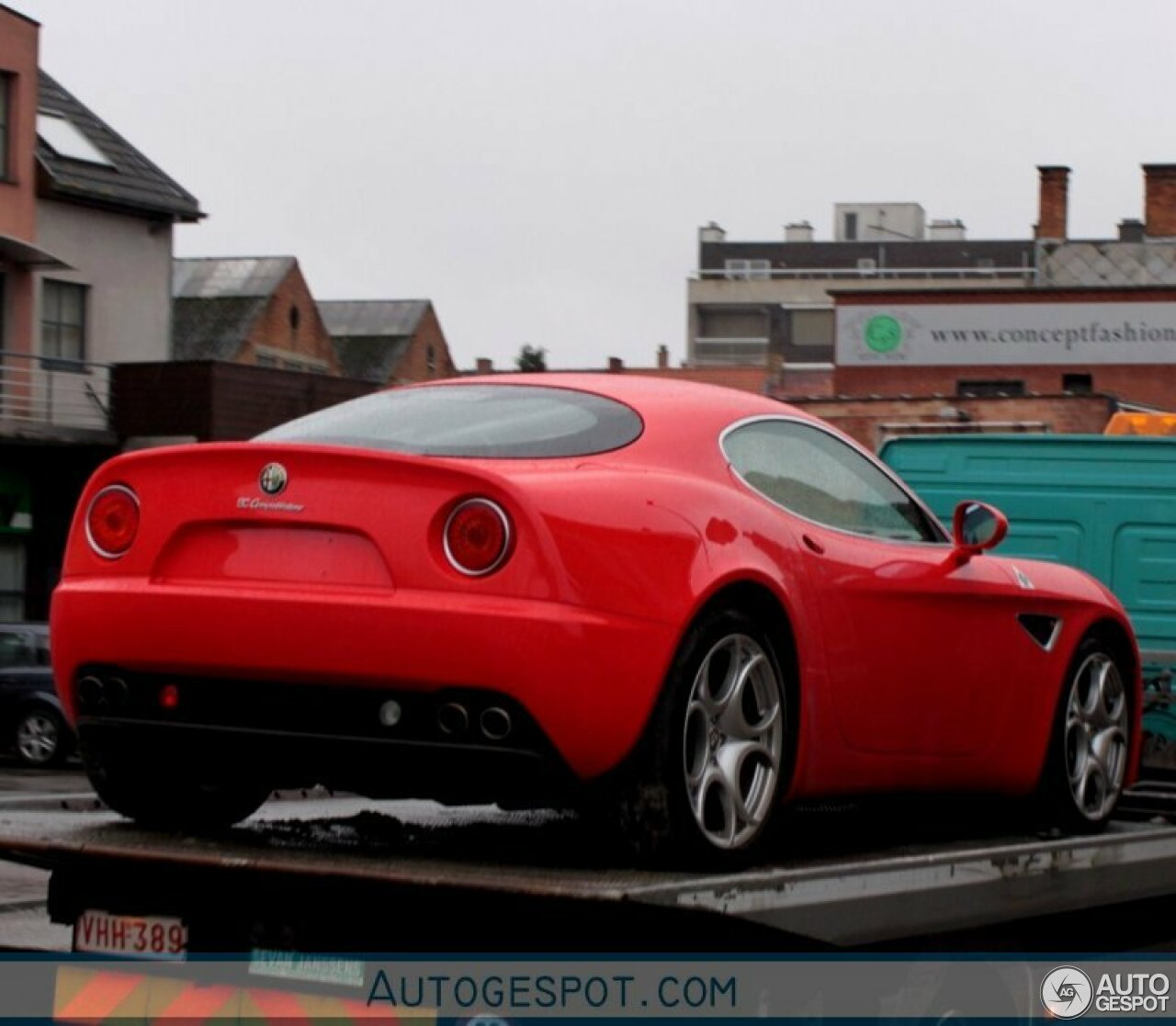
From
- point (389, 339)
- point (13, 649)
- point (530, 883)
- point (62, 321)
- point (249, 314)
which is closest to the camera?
Result: point (530, 883)

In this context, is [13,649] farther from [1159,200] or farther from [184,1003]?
[1159,200]

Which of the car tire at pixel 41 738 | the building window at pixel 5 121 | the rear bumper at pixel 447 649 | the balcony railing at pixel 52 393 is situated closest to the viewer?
the rear bumper at pixel 447 649

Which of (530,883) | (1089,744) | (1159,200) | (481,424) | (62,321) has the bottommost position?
(1089,744)

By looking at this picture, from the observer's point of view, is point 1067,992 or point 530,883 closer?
point 530,883

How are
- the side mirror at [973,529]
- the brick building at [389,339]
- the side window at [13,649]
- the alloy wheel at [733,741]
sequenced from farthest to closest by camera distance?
1. the brick building at [389,339]
2. the side window at [13,649]
3. the side mirror at [973,529]
4. the alloy wheel at [733,741]

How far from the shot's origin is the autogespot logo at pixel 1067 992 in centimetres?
634

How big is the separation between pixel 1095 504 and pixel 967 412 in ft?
128

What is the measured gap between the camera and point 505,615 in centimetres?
521

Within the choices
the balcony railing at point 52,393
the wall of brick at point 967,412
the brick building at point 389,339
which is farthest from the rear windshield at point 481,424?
the brick building at point 389,339

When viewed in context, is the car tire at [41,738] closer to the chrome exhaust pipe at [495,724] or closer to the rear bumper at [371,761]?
the rear bumper at [371,761]

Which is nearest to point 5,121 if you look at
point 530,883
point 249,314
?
point 249,314

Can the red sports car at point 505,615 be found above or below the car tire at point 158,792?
above

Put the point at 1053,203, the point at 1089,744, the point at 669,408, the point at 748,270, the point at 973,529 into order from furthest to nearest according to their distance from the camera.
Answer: the point at 748,270, the point at 1053,203, the point at 1089,744, the point at 973,529, the point at 669,408

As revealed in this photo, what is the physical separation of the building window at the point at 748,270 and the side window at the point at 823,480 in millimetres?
98852
